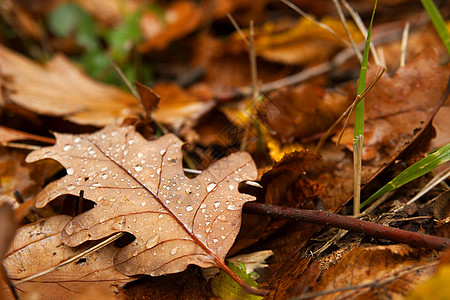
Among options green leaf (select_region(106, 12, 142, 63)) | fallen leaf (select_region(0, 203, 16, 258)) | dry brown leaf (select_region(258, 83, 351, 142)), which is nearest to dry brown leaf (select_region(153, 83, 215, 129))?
green leaf (select_region(106, 12, 142, 63))

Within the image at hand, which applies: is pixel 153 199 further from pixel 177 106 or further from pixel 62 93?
pixel 62 93

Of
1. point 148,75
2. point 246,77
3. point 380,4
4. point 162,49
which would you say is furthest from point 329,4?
point 148,75

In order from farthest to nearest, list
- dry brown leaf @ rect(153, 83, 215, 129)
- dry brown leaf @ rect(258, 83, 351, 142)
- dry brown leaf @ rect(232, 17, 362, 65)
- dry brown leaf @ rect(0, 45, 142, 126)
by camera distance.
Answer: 1. dry brown leaf @ rect(232, 17, 362, 65)
2. dry brown leaf @ rect(153, 83, 215, 129)
3. dry brown leaf @ rect(0, 45, 142, 126)
4. dry brown leaf @ rect(258, 83, 351, 142)

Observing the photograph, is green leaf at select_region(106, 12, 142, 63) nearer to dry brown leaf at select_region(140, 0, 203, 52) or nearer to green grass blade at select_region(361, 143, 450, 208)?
dry brown leaf at select_region(140, 0, 203, 52)

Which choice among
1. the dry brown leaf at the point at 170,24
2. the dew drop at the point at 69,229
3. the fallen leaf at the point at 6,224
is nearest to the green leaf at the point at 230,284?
the dew drop at the point at 69,229

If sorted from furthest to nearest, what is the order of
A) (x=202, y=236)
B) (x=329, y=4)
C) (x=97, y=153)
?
1. (x=329, y=4)
2. (x=97, y=153)
3. (x=202, y=236)

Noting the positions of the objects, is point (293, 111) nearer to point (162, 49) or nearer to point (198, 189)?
point (198, 189)
